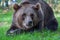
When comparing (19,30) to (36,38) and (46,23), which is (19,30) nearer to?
(36,38)

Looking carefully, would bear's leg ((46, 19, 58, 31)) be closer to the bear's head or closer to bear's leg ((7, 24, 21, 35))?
the bear's head

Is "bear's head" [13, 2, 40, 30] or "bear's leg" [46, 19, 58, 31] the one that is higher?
"bear's head" [13, 2, 40, 30]

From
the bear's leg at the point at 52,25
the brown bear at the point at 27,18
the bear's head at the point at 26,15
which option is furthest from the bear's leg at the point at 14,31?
the bear's leg at the point at 52,25

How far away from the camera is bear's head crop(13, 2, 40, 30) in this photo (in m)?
6.84

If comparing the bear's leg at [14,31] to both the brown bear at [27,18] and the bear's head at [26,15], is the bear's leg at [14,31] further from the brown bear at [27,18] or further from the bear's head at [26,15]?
the bear's head at [26,15]

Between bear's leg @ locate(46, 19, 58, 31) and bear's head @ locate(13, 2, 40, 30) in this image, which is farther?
bear's leg @ locate(46, 19, 58, 31)

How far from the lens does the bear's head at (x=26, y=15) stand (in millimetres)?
6840

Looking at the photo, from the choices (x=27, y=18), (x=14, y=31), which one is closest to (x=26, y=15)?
(x=27, y=18)

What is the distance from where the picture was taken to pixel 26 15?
697 centimetres

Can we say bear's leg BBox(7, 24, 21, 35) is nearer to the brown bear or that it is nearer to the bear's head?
the brown bear

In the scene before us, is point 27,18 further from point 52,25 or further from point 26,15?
point 52,25

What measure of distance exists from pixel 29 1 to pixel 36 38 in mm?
1913

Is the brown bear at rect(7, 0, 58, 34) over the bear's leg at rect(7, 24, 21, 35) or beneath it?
over

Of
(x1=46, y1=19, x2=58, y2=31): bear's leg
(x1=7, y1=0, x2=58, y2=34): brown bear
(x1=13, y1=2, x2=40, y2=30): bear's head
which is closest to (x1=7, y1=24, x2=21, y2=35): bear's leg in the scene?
(x1=7, y1=0, x2=58, y2=34): brown bear
